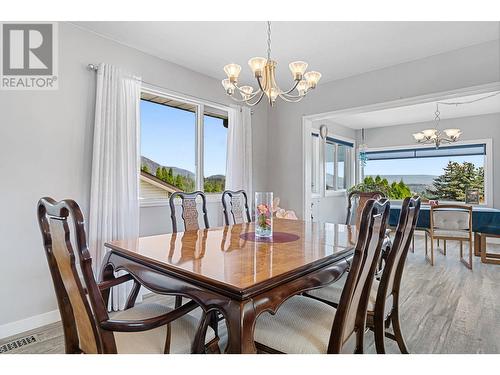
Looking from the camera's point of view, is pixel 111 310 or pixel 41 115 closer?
pixel 41 115

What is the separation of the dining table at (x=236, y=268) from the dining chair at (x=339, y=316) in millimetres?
180

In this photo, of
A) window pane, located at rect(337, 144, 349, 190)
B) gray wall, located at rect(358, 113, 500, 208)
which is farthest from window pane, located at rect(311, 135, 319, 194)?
gray wall, located at rect(358, 113, 500, 208)

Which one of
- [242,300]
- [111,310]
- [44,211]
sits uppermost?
[44,211]

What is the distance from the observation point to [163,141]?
11.2 ft

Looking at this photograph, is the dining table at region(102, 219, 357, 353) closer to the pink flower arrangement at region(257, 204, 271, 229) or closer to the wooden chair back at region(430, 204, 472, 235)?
the pink flower arrangement at region(257, 204, 271, 229)

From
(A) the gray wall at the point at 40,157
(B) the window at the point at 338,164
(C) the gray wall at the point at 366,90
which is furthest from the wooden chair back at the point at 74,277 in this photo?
(B) the window at the point at 338,164

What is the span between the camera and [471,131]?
589 cm

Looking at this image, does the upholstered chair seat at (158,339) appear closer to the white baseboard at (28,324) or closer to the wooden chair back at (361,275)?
the wooden chair back at (361,275)

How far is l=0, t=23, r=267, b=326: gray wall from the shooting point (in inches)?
87.9

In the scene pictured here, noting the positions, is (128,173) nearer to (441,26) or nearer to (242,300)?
(242,300)

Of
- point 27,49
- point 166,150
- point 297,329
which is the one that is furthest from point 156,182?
point 297,329
